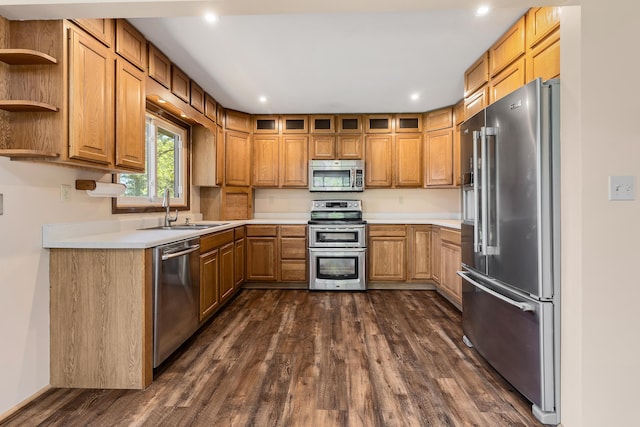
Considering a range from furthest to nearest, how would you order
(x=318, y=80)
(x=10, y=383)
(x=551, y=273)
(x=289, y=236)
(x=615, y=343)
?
1. (x=289, y=236)
2. (x=318, y=80)
3. (x=10, y=383)
4. (x=551, y=273)
5. (x=615, y=343)

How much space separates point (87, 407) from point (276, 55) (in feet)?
9.21

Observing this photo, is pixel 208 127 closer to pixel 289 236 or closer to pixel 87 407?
pixel 289 236

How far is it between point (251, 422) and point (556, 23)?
2.78 m

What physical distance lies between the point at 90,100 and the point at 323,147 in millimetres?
3108

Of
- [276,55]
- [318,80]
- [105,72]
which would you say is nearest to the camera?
[105,72]

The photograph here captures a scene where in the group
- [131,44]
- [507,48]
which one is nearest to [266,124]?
[131,44]

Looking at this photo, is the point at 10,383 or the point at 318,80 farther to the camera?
the point at 318,80

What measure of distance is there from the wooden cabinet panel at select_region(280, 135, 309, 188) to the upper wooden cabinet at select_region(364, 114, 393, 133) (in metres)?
0.89

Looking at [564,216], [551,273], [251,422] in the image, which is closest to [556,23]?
[564,216]

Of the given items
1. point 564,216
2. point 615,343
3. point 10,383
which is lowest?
A: point 10,383

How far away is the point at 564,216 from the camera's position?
1.63 metres

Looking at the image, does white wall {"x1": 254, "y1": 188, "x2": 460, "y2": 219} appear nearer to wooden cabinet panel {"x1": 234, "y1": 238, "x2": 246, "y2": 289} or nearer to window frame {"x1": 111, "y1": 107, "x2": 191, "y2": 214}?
wooden cabinet panel {"x1": 234, "y1": 238, "x2": 246, "y2": 289}

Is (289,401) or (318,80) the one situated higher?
(318,80)

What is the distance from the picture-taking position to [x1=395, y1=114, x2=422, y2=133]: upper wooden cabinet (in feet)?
15.3
